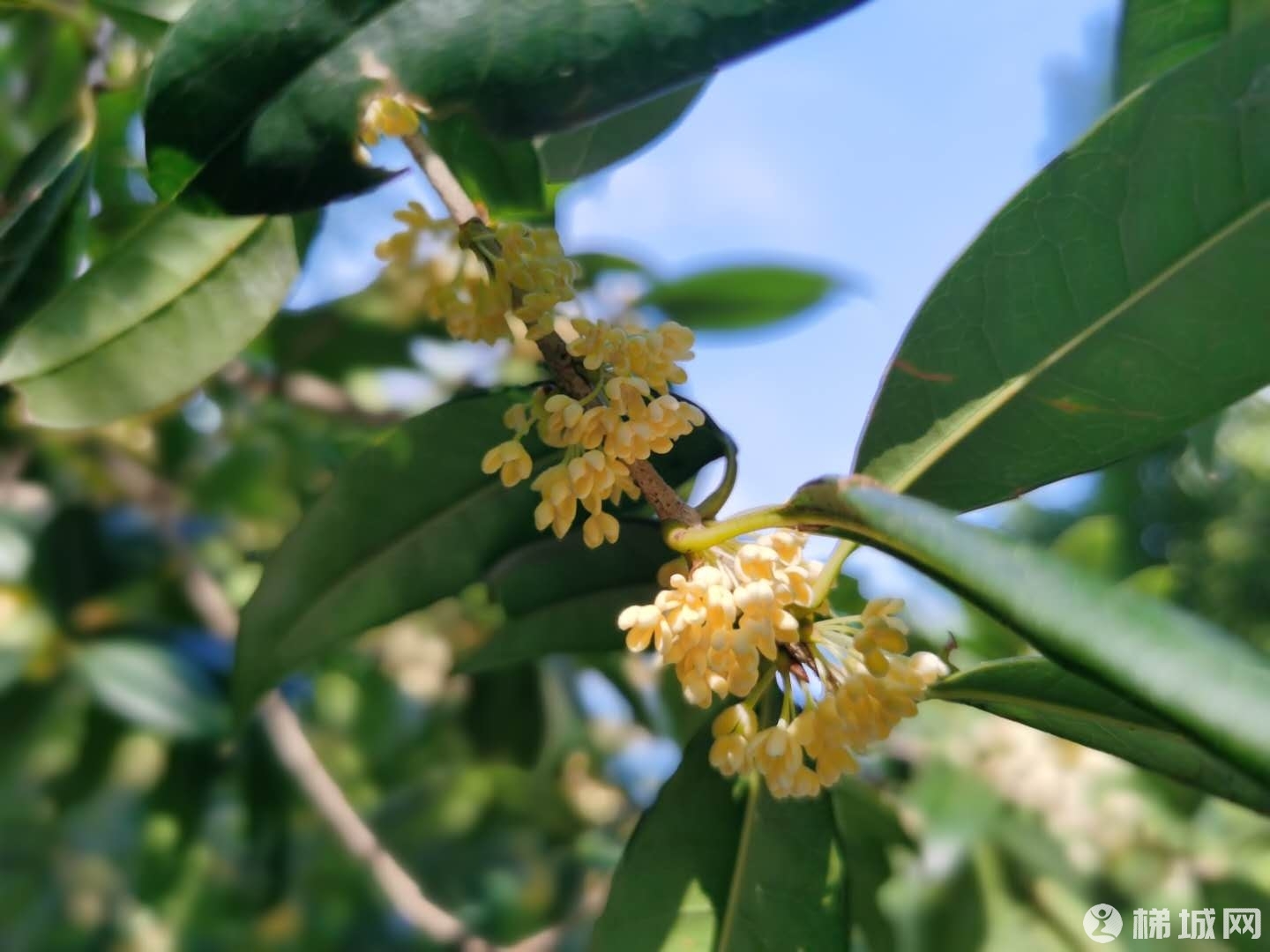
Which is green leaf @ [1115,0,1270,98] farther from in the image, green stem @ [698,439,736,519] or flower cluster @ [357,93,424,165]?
flower cluster @ [357,93,424,165]

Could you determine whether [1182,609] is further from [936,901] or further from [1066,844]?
[1066,844]

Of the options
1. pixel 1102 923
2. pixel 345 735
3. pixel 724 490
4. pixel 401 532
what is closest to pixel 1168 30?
pixel 724 490

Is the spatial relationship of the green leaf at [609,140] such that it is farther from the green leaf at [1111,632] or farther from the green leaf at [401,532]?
the green leaf at [1111,632]

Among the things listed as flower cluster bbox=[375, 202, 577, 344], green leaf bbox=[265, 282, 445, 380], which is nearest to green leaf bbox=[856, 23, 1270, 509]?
flower cluster bbox=[375, 202, 577, 344]

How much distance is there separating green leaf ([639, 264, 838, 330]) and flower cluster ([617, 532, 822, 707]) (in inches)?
39.1

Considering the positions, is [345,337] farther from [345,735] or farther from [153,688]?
[345,735]

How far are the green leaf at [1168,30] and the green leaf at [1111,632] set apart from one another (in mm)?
525

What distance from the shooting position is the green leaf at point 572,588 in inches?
30.2

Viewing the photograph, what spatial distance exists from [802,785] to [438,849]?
187 centimetres

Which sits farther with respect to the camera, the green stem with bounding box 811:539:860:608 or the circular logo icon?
the circular logo icon

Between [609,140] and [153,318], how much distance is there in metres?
0.36

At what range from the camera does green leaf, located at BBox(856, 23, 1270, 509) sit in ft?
1.92

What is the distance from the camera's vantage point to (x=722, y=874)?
697 millimetres

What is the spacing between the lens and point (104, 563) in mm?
1533
